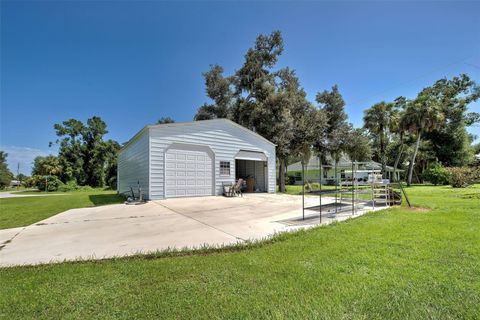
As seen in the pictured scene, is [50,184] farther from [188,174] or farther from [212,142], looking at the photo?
[212,142]

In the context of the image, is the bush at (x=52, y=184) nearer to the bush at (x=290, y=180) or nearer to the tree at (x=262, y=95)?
the tree at (x=262, y=95)

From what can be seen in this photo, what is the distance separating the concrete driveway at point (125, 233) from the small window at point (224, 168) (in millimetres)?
5942

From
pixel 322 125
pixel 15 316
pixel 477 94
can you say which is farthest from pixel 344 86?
pixel 15 316

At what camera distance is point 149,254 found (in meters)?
3.67

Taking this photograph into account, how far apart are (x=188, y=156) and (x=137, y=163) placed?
3434mm

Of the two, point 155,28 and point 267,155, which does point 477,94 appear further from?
point 155,28

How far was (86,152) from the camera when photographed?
105ft

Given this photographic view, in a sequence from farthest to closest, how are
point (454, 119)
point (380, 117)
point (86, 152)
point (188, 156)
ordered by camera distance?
point (86, 152) → point (454, 119) → point (380, 117) → point (188, 156)

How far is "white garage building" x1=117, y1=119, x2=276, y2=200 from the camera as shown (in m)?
11.0

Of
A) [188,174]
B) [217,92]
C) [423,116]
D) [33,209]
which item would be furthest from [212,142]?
[423,116]

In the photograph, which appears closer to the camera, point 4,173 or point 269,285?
point 269,285

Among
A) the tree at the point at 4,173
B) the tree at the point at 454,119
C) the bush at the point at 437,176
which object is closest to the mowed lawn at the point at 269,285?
the bush at the point at 437,176

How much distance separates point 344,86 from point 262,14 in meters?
15.7

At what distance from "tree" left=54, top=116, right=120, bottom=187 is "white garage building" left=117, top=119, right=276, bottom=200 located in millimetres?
21070
